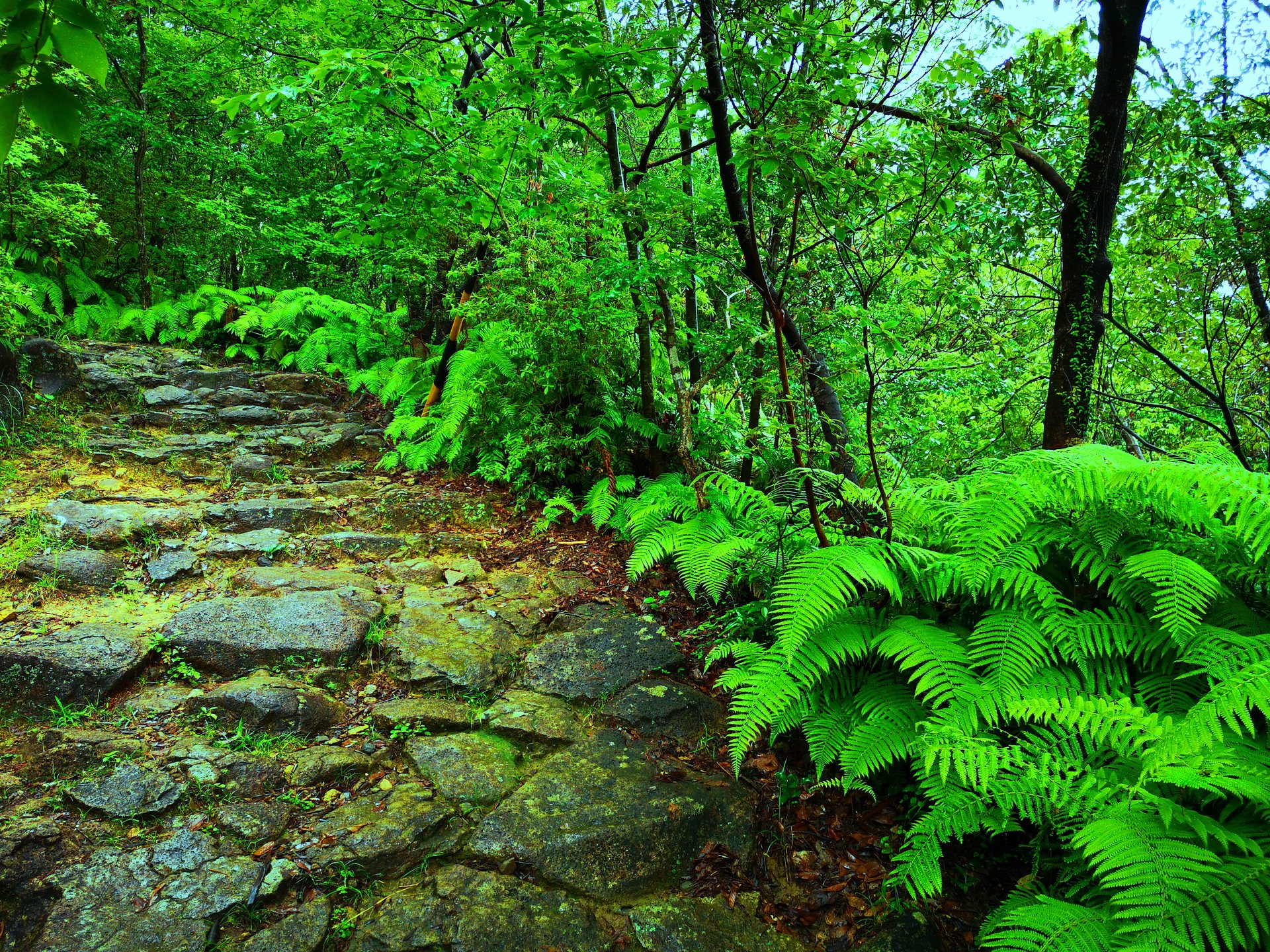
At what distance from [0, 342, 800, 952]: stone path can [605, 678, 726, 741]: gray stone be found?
16mm

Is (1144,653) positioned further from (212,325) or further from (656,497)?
(212,325)

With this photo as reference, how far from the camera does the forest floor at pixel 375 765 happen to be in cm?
207

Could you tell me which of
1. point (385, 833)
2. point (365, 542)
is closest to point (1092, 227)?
point (385, 833)

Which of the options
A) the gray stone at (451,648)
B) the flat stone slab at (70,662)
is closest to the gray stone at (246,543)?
the flat stone slab at (70,662)

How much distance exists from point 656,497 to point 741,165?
269cm

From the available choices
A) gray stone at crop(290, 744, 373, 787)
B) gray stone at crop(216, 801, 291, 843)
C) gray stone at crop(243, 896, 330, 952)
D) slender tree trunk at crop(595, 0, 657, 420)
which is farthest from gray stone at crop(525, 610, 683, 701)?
slender tree trunk at crop(595, 0, 657, 420)

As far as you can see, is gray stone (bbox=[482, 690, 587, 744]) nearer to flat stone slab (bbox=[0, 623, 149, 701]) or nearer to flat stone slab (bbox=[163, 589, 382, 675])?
flat stone slab (bbox=[163, 589, 382, 675])

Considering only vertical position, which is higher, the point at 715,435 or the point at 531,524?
the point at 715,435

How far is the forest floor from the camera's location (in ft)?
6.81

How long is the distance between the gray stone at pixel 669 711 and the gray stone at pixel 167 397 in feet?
23.2

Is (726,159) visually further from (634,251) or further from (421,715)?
(421,715)

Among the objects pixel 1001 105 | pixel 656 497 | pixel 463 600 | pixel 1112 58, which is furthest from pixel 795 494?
pixel 1112 58

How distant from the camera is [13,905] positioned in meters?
1.97

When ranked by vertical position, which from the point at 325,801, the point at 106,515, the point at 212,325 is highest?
the point at 212,325
